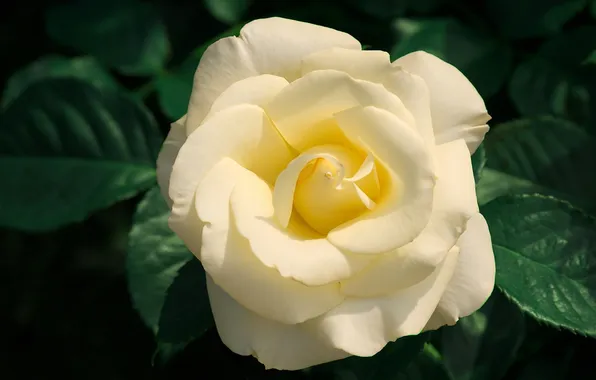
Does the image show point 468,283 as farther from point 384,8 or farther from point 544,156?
point 384,8

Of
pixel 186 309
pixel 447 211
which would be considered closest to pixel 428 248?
pixel 447 211

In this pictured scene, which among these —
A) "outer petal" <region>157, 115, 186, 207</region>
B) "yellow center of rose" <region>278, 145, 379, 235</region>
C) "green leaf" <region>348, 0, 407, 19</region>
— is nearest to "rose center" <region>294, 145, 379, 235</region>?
"yellow center of rose" <region>278, 145, 379, 235</region>

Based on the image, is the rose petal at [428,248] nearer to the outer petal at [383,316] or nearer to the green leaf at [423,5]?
the outer petal at [383,316]

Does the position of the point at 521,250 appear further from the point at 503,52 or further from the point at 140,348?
the point at 140,348

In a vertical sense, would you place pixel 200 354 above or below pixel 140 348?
above

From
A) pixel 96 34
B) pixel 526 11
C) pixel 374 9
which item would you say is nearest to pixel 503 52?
pixel 526 11

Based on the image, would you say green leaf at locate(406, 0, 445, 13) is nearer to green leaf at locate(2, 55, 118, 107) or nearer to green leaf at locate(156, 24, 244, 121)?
green leaf at locate(156, 24, 244, 121)

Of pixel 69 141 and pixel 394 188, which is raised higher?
pixel 394 188

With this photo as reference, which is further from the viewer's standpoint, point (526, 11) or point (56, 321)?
point (56, 321)

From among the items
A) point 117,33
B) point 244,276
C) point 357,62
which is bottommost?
point 117,33
